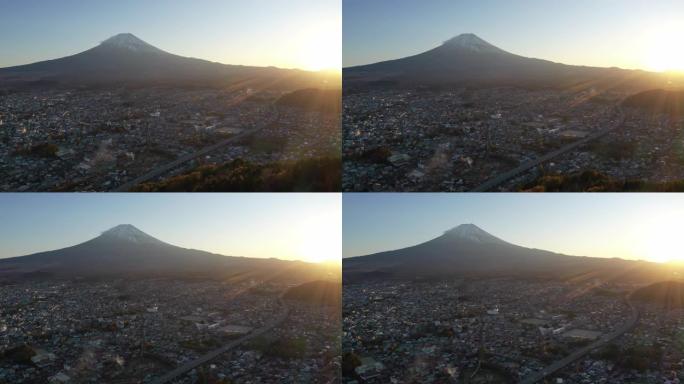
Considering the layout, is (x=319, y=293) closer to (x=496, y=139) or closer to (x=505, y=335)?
(x=505, y=335)

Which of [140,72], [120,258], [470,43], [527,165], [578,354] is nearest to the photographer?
[527,165]

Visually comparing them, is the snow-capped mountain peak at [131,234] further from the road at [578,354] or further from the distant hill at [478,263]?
the road at [578,354]

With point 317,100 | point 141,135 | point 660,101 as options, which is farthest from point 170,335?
point 660,101

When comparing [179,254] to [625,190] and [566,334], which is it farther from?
[625,190]

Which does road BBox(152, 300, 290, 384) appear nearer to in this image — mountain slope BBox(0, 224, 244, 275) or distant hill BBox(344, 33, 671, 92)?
mountain slope BBox(0, 224, 244, 275)

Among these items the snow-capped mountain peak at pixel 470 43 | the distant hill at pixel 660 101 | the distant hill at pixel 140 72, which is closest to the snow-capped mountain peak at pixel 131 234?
the distant hill at pixel 140 72

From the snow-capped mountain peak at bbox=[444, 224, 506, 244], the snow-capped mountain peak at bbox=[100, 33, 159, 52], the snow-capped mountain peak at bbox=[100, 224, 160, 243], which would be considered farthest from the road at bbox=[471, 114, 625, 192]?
the snow-capped mountain peak at bbox=[100, 33, 159, 52]
